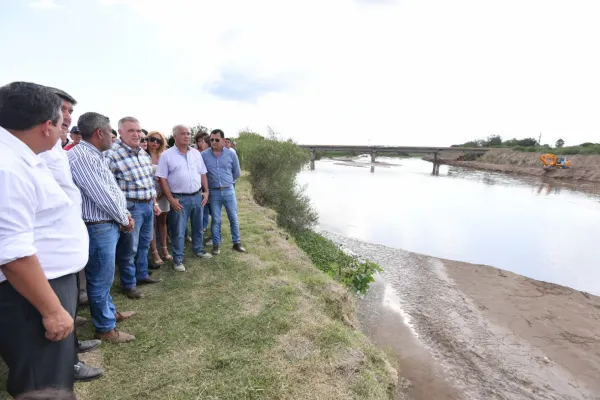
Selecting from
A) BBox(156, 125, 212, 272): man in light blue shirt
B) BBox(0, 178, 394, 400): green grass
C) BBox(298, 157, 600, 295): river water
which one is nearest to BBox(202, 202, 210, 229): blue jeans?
BBox(156, 125, 212, 272): man in light blue shirt

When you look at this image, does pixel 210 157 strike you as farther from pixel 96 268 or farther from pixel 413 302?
pixel 413 302

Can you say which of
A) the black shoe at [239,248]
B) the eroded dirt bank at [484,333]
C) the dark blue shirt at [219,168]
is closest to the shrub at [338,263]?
the eroded dirt bank at [484,333]

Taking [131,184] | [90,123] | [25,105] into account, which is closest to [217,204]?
[131,184]

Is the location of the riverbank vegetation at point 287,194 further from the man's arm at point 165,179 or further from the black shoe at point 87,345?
the black shoe at point 87,345

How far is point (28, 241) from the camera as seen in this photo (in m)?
1.33

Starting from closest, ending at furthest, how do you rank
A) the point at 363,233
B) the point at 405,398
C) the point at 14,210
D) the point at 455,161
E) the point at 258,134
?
the point at 14,210, the point at 405,398, the point at 363,233, the point at 258,134, the point at 455,161

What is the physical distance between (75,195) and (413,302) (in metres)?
6.80

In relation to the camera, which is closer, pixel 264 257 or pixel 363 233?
pixel 264 257

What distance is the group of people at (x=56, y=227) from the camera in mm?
1348

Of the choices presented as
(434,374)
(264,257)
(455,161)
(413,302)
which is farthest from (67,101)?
(455,161)

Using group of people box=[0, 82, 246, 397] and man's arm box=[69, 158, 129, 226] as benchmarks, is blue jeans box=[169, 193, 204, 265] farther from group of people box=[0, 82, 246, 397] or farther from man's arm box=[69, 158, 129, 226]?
man's arm box=[69, 158, 129, 226]

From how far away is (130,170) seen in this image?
3375 mm

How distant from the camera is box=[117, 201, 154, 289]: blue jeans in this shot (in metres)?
3.31

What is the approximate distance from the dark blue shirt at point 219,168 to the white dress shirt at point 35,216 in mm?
3057
